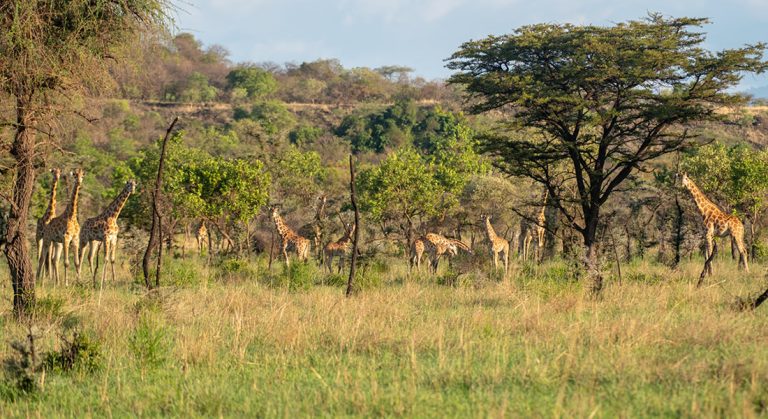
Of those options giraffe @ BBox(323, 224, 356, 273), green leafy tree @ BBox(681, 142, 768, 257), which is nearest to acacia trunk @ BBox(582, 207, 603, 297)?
giraffe @ BBox(323, 224, 356, 273)

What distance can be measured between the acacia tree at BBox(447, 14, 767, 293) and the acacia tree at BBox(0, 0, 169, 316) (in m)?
6.55

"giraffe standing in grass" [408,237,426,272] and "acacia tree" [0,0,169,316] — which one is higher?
"acacia tree" [0,0,169,316]

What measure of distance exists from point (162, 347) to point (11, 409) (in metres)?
1.73

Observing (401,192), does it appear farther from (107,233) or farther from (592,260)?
(592,260)

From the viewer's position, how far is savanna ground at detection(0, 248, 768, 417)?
5.64 m

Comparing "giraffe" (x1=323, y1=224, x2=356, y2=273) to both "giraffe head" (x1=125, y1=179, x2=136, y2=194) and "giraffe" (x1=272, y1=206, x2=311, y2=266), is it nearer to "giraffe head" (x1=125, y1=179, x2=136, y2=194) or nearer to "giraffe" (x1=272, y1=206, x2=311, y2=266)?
"giraffe" (x1=272, y1=206, x2=311, y2=266)

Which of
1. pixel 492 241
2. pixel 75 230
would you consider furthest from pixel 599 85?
pixel 75 230

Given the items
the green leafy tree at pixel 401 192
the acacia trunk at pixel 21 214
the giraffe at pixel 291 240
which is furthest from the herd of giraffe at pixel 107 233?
the acacia trunk at pixel 21 214

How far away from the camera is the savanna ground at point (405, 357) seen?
5.64 metres

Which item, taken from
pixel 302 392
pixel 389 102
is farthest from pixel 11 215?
pixel 389 102

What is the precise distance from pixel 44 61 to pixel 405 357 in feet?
18.3

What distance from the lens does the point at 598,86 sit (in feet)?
45.2

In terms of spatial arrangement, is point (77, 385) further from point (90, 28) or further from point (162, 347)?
point (90, 28)

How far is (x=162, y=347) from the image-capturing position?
24.6ft
